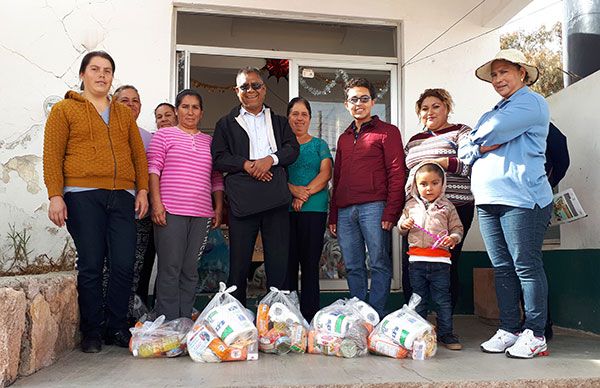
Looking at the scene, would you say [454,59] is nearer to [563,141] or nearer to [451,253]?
[563,141]

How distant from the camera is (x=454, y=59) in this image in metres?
5.03

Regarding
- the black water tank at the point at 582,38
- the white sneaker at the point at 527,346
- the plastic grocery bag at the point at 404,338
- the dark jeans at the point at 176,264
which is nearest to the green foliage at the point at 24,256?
the dark jeans at the point at 176,264

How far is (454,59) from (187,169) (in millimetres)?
3035

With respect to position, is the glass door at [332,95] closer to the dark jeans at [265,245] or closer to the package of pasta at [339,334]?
the dark jeans at [265,245]

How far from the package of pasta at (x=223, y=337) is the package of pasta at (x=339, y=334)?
1.19 ft

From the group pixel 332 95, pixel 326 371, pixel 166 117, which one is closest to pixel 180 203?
pixel 166 117

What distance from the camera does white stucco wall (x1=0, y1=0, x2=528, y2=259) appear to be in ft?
14.0

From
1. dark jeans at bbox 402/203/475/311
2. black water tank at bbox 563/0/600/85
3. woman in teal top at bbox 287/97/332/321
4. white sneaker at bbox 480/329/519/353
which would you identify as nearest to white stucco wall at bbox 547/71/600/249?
black water tank at bbox 563/0/600/85

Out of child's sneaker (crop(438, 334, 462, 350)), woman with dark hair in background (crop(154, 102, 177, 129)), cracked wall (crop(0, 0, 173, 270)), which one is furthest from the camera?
cracked wall (crop(0, 0, 173, 270))

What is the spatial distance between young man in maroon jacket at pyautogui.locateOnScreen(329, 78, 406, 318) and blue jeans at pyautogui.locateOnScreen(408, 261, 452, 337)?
222 millimetres

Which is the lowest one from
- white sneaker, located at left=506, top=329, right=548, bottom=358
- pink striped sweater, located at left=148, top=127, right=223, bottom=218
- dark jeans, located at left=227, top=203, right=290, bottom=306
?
white sneaker, located at left=506, top=329, right=548, bottom=358

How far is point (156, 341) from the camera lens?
286 centimetres

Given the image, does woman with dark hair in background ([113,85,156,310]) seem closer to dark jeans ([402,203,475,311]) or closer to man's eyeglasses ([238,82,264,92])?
man's eyeglasses ([238,82,264,92])

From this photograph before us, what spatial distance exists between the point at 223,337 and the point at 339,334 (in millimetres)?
640
